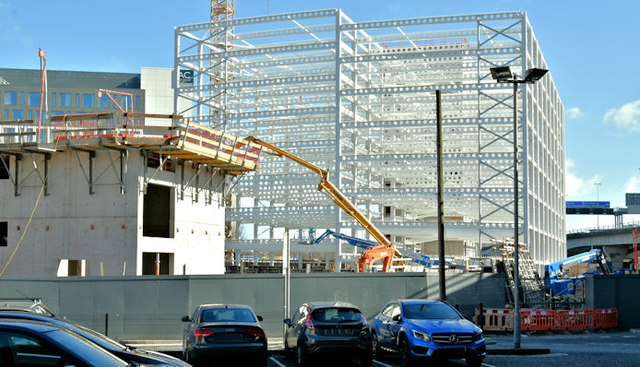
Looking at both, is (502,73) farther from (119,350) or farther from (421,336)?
(119,350)

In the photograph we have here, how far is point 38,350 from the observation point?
7414 mm

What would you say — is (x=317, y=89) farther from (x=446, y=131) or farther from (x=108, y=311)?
(x=108, y=311)

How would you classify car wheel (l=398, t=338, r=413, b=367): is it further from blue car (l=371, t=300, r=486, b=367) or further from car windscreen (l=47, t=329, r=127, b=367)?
car windscreen (l=47, t=329, r=127, b=367)

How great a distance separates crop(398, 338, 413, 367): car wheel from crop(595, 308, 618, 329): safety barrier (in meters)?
15.7

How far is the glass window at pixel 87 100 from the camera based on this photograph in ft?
333

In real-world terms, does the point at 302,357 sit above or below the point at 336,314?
below

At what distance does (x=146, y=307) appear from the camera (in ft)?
82.7

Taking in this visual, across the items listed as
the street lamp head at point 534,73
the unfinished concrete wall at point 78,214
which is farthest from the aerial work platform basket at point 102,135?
the street lamp head at point 534,73

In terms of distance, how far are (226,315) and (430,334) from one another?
14.6 ft

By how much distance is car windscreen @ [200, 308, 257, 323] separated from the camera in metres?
16.5

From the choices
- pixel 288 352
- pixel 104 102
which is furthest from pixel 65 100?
pixel 288 352

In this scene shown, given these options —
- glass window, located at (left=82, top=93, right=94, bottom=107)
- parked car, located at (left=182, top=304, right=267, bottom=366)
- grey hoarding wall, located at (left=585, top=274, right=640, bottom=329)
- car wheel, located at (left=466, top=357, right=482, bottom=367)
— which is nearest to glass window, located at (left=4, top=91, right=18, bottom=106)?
glass window, located at (left=82, top=93, right=94, bottom=107)

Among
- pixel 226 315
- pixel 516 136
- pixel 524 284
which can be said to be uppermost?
pixel 516 136

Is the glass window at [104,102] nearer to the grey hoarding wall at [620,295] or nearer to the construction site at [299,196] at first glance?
the construction site at [299,196]
